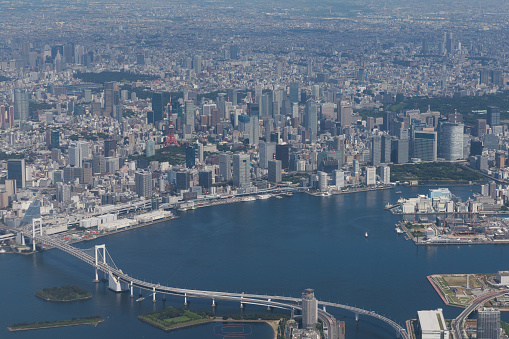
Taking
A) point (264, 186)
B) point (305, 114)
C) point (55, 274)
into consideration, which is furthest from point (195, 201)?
point (305, 114)

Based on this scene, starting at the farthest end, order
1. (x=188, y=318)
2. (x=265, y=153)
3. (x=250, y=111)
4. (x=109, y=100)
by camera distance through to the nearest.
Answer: (x=109, y=100) < (x=250, y=111) < (x=265, y=153) < (x=188, y=318)

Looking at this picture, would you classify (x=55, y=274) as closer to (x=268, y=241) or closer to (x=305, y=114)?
(x=268, y=241)

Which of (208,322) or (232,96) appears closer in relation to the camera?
(208,322)

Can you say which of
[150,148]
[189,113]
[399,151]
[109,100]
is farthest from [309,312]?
[109,100]

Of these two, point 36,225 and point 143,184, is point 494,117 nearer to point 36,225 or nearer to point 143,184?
point 143,184

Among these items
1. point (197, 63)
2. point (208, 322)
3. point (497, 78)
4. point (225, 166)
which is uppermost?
point (197, 63)

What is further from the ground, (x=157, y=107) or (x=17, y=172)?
(x=157, y=107)

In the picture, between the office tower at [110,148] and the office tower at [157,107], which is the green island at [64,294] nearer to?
the office tower at [110,148]
